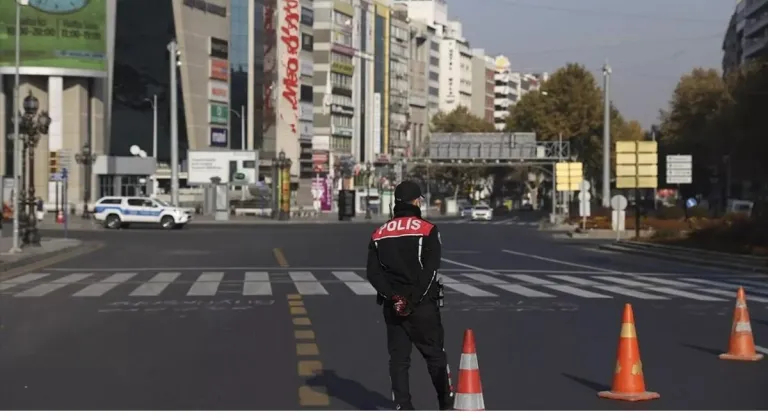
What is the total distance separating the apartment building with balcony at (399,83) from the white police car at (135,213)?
95.3 m

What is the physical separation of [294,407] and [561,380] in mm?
2829

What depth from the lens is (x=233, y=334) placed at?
15859 millimetres

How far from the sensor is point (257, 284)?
25.5 meters

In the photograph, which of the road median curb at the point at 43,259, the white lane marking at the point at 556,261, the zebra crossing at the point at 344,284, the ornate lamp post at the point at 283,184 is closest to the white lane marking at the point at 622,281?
the zebra crossing at the point at 344,284

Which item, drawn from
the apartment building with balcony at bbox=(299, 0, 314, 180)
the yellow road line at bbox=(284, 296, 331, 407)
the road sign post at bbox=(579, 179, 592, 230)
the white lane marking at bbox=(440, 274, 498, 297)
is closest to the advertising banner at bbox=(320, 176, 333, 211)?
the apartment building with balcony at bbox=(299, 0, 314, 180)

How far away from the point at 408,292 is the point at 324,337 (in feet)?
20.9

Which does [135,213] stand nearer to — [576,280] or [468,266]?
[468,266]

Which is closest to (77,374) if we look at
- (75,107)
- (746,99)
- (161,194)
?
(746,99)

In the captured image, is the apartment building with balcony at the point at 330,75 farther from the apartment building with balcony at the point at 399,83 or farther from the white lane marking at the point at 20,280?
the white lane marking at the point at 20,280

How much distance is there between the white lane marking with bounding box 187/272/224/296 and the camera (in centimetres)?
2295

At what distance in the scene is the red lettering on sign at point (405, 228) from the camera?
9.45 metres

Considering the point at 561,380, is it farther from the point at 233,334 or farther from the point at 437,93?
the point at 437,93

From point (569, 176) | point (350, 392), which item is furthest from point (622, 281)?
point (569, 176)

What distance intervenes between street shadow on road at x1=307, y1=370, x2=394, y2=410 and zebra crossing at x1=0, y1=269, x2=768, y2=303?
10.7 metres
